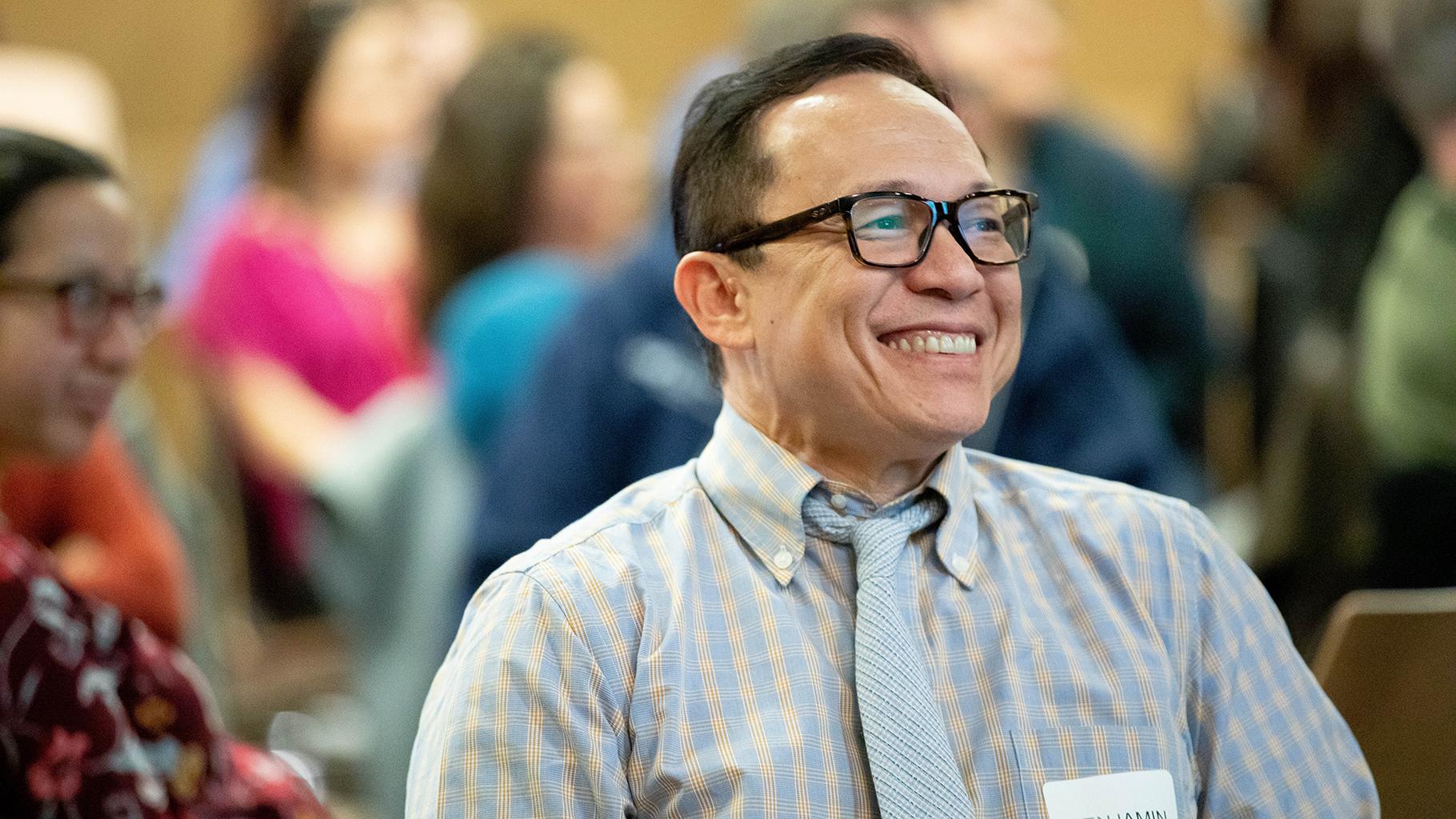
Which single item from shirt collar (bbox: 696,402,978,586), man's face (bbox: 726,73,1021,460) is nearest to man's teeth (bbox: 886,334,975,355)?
man's face (bbox: 726,73,1021,460)

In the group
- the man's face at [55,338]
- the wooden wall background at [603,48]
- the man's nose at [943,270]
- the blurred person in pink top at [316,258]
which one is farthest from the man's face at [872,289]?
the wooden wall background at [603,48]

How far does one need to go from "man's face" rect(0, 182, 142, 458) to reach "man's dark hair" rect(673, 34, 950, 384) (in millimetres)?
770

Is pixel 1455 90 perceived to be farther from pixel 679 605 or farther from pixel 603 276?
pixel 679 605

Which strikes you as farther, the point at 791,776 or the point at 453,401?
the point at 453,401

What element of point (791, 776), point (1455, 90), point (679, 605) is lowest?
point (791, 776)

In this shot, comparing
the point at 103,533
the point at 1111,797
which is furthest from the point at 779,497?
the point at 103,533

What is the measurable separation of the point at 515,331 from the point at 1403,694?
187 centimetres

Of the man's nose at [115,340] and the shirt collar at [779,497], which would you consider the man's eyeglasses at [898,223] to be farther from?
the man's nose at [115,340]

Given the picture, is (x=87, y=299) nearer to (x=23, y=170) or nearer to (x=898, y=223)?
(x=23, y=170)

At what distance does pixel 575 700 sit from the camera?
1416 mm

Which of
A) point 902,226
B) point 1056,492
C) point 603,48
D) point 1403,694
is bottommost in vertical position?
point 1403,694

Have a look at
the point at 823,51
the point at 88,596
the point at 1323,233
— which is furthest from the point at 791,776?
the point at 1323,233

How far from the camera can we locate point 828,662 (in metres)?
1.48

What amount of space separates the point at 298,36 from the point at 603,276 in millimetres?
1923
